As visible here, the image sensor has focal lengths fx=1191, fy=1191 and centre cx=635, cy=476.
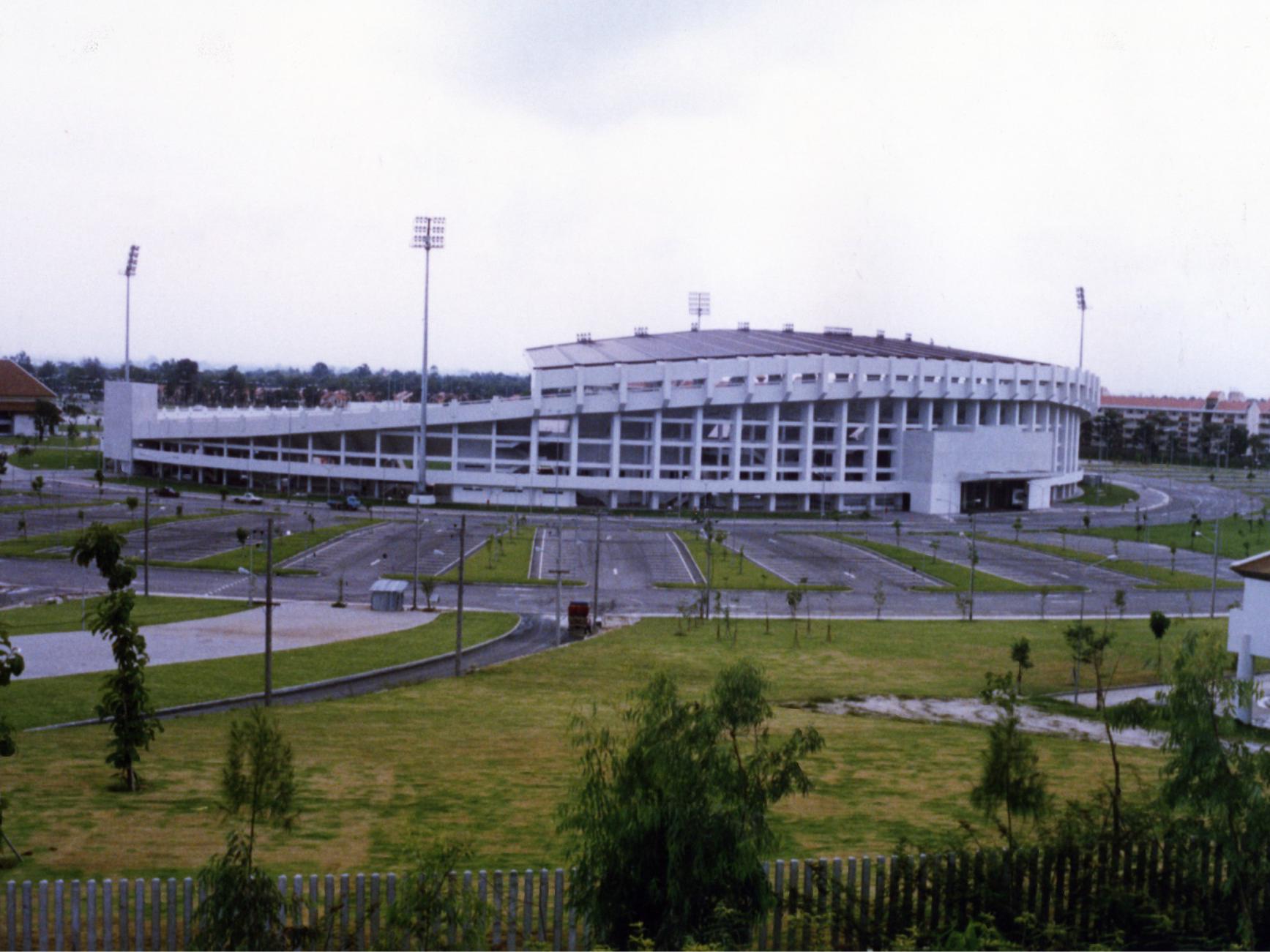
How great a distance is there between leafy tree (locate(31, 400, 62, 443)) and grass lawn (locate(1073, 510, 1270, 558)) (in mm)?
81146

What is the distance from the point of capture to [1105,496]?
9519 centimetres

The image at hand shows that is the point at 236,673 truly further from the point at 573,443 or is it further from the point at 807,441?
the point at 807,441

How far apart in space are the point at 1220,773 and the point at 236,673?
70.4 ft

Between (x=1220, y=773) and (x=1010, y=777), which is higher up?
(x=1220, y=773)

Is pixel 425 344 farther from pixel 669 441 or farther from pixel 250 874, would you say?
pixel 250 874

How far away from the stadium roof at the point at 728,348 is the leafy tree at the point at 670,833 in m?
69.1

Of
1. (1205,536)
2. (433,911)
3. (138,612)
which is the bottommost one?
(138,612)

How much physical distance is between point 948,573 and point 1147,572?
9.11 meters

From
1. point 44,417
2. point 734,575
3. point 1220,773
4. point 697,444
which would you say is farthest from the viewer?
point 44,417

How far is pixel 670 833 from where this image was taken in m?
8.27

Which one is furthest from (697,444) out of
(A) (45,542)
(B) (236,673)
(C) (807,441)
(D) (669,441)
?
(B) (236,673)

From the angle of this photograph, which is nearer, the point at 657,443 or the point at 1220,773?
the point at 1220,773

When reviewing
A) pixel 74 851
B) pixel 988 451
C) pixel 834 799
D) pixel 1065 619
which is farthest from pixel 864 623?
pixel 988 451

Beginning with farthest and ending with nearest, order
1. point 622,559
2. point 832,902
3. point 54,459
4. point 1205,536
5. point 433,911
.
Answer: point 54,459, point 1205,536, point 622,559, point 832,902, point 433,911
